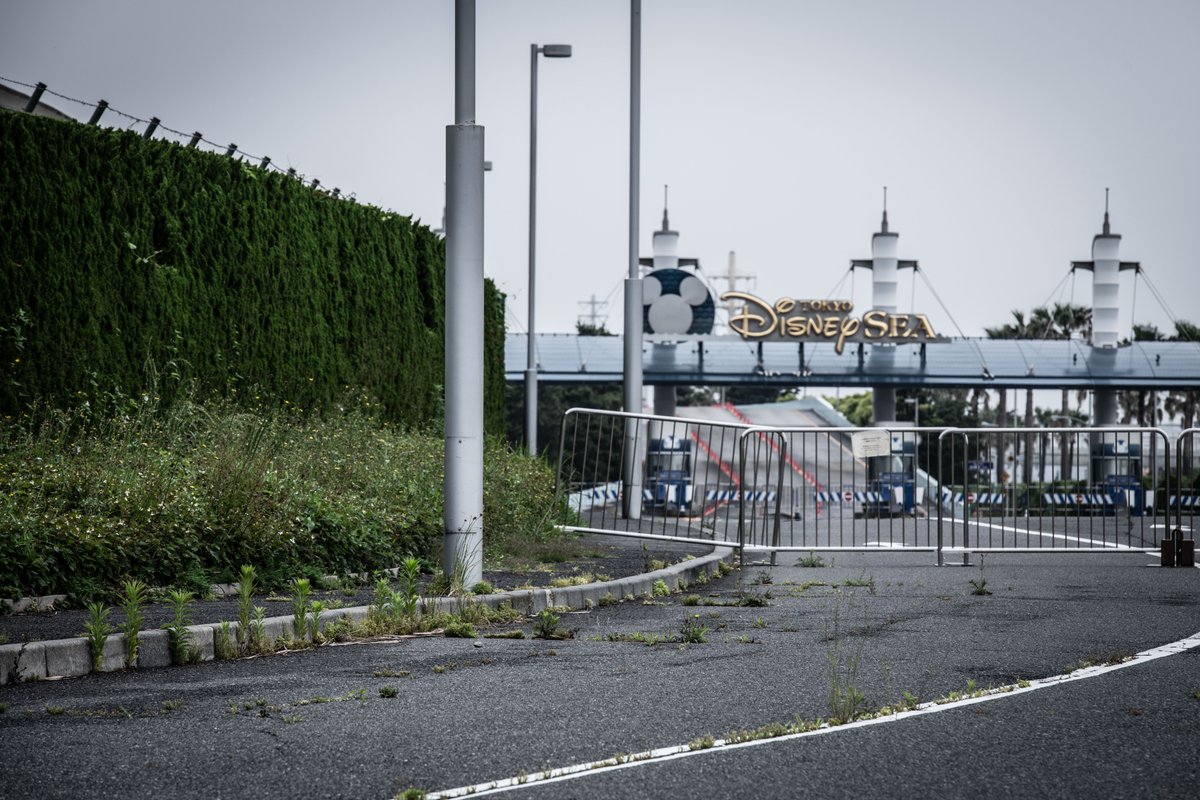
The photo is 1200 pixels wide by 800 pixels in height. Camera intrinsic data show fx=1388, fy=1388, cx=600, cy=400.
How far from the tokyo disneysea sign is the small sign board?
3818 centimetres

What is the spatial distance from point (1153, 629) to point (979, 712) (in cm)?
376

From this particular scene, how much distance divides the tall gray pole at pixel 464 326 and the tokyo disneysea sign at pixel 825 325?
1728 inches

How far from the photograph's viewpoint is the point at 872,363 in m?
55.2

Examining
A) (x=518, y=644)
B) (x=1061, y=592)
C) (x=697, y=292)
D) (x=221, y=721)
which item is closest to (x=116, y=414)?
(x=518, y=644)

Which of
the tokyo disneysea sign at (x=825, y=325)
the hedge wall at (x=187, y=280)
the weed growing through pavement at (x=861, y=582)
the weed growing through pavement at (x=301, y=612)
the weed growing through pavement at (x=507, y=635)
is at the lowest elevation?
the weed growing through pavement at (x=861, y=582)

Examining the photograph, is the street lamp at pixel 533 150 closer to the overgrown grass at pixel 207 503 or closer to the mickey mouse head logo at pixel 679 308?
the overgrown grass at pixel 207 503

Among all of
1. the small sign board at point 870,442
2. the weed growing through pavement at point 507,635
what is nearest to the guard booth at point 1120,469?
the small sign board at point 870,442

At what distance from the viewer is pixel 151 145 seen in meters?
14.9

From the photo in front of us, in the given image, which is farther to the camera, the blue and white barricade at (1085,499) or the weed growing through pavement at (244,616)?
the blue and white barricade at (1085,499)

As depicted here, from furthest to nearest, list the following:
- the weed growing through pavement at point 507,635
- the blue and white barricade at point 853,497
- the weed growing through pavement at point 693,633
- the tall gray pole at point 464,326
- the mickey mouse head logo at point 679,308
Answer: the mickey mouse head logo at point 679,308 → the blue and white barricade at point 853,497 → the tall gray pole at point 464,326 → the weed growing through pavement at point 507,635 → the weed growing through pavement at point 693,633

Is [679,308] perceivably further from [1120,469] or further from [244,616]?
[244,616]

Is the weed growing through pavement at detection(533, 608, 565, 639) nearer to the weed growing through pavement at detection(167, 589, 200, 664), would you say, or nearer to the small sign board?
the weed growing through pavement at detection(167, 589, 200, 664)

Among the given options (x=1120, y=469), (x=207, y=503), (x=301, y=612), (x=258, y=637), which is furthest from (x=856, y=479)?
(x=258, y=637)

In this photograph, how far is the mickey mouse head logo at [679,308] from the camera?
176 feet
